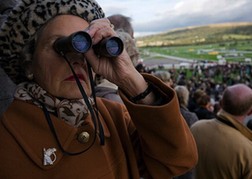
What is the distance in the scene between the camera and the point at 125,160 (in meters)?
1.61

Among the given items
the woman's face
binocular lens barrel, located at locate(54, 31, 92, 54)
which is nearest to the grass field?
the woman's face

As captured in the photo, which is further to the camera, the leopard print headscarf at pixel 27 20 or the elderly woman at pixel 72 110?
the leopard print headscarf at pixel 27 20

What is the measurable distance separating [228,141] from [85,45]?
80.9 inches

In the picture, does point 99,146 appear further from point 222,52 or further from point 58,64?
point 222,52

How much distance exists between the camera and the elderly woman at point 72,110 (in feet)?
4.71

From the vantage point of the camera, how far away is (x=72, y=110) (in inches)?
59.6

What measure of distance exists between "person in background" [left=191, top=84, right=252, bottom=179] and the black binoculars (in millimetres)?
1914

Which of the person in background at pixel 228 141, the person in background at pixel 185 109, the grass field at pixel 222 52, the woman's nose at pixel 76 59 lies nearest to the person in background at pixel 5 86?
the woman's nose at pixel 76 59

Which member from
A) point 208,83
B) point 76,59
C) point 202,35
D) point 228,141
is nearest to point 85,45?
point 76,59

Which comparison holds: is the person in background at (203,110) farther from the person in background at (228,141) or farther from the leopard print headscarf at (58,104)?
the leopard print headscarf at (58,104)

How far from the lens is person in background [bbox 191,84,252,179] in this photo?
2961mm

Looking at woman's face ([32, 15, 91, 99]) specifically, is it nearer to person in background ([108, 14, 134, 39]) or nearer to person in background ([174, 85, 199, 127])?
person in background ([108, 14, 134, 39])

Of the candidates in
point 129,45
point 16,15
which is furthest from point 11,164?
point 129,45

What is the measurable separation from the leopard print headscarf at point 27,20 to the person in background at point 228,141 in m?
1.89
